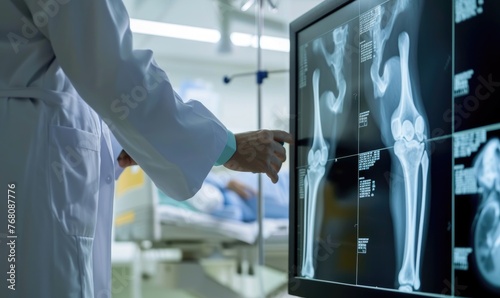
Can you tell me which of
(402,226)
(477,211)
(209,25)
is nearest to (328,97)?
(402,226)

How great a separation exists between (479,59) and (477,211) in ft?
0.65

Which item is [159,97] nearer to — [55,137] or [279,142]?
[55,137]

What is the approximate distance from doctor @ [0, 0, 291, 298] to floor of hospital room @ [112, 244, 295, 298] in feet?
6.43

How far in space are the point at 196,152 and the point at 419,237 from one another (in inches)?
15.3

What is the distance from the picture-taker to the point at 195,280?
357 centimetres

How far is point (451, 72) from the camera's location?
86 centimetres

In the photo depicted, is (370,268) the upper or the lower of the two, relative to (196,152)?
lower

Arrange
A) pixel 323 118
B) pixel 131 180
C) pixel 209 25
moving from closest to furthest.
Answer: pixel 323 118, pixel 131 180, pixel 209 25

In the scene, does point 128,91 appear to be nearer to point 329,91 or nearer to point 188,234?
point 329,91

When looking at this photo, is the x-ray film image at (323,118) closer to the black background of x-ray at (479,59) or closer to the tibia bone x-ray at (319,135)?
the tibia bone x-ray at (319,135)

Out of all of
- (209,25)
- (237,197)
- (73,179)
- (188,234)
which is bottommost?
(188,234)

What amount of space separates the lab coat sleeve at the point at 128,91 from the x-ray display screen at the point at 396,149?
0.26 metres

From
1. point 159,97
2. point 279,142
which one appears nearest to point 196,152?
point 159,97

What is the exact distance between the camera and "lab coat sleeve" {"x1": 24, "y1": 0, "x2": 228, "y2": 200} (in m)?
0.95
